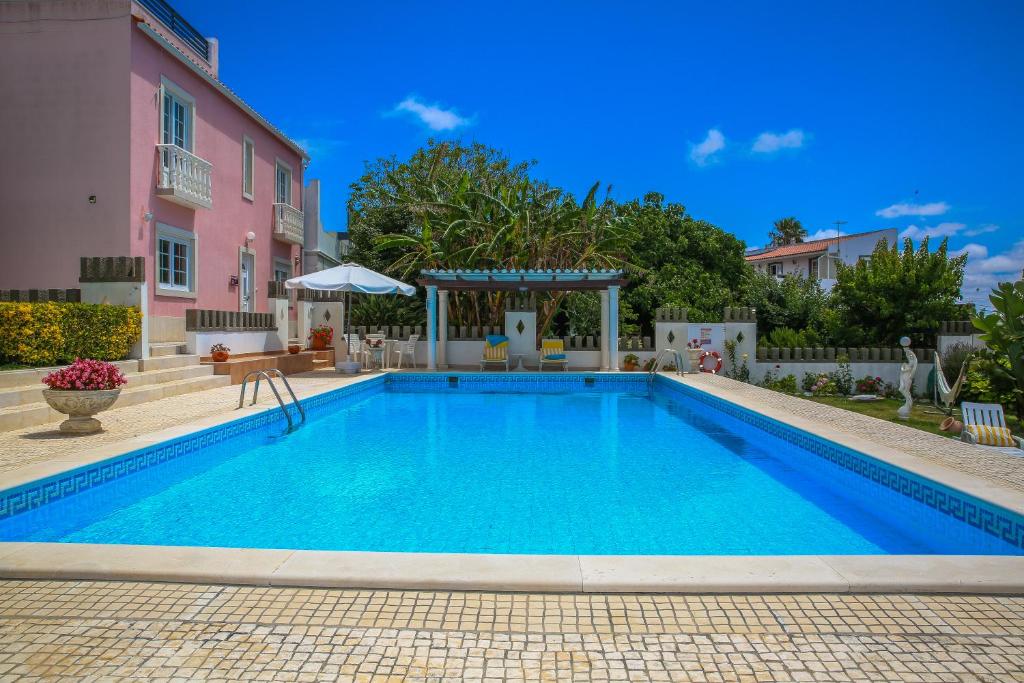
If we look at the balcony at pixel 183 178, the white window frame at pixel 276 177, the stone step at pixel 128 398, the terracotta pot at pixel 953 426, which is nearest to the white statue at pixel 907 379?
the terracotta pot at pixel 953 426

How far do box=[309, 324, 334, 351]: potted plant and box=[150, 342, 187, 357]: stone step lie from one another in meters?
4.59

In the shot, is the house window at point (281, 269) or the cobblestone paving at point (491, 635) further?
the house window at point (281, 269)

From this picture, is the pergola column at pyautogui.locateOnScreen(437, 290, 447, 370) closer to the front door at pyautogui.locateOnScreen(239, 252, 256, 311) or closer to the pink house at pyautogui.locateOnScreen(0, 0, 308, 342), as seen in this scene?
the front door at pyautogui.locateOnScreen(239, 252, 256, 311)

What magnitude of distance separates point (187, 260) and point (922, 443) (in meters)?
15.1

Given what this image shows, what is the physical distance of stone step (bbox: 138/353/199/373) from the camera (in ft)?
33.1

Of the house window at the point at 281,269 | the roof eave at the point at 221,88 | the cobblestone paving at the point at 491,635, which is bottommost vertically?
the cobblestone paving at the point at 491,635

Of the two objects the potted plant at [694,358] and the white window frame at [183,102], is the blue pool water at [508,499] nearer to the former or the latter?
the potted plant at [694,358]

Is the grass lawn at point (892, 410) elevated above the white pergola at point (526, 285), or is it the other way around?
the white pergola at point (526, 285)

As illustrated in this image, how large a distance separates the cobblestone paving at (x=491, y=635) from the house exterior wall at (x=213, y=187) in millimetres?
12220

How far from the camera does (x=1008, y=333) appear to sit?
352 inches

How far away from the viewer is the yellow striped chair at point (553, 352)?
15.5 metres

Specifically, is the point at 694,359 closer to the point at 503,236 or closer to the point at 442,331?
the point at 503,236

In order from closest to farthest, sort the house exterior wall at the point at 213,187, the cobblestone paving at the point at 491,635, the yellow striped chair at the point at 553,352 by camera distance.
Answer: the cobblestone paving at the point at 491,635 → the house exterior wall at the point at 213,187 → the yellow striped chair at the point at 553,352

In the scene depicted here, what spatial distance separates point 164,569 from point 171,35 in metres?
16.1
